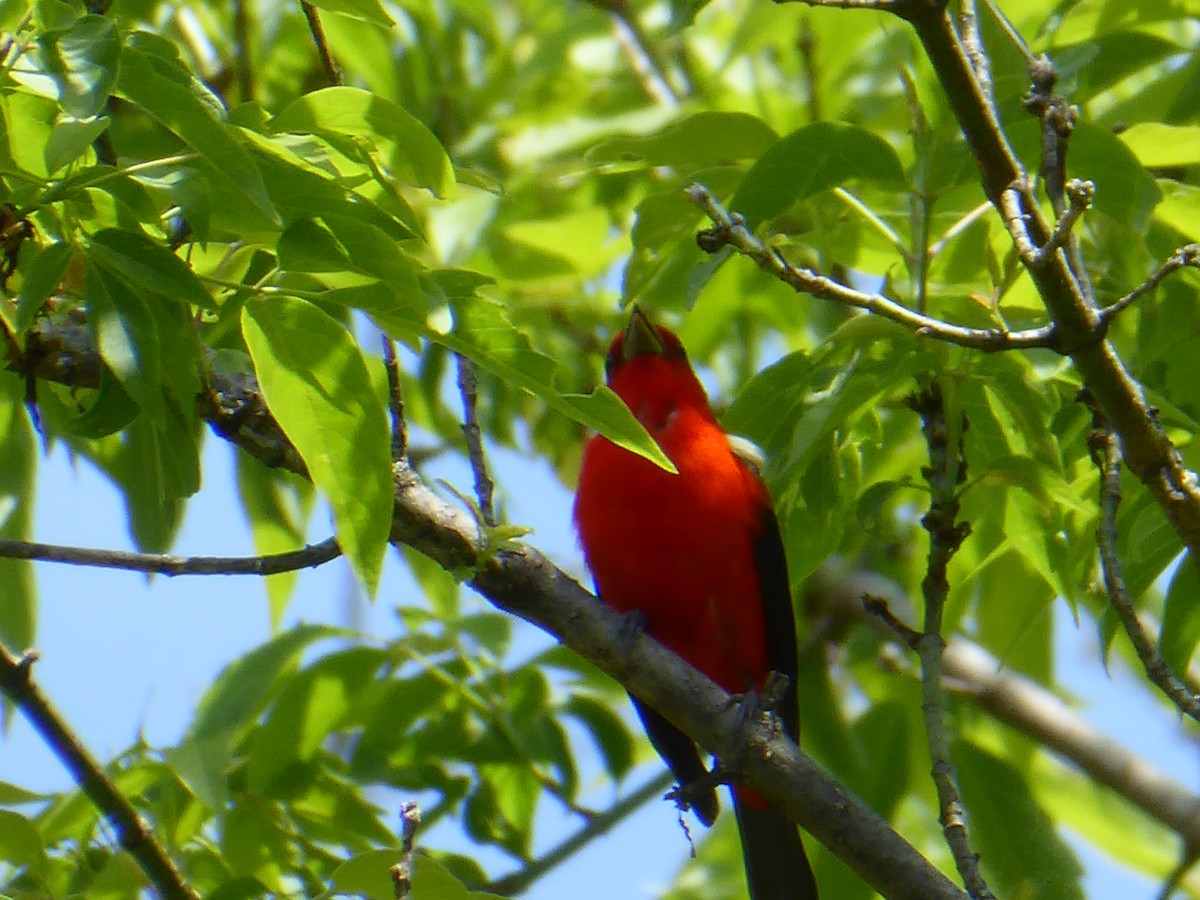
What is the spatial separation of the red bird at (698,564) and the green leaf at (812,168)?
2.01 m

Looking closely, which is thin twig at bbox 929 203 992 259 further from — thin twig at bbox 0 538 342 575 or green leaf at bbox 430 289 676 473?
thin twig at bbox 0 538 342 575

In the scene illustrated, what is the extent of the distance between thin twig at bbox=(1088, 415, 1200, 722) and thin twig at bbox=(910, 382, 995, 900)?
1.01ft

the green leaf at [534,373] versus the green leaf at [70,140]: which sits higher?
the green leaf at [70,140]

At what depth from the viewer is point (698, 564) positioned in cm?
510

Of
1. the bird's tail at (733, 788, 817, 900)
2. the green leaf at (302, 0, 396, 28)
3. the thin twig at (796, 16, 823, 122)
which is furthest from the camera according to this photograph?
the thin twig at (796, 16, 823, 122)

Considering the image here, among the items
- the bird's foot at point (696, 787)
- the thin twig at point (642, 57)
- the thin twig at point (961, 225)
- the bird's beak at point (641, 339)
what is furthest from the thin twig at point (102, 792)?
the thin twig at point (642, 57)

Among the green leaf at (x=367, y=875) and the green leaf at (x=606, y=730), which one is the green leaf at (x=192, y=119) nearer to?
the green leaf at (x=367, y=875)

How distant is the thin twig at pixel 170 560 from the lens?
8.63ft

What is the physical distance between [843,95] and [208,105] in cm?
353

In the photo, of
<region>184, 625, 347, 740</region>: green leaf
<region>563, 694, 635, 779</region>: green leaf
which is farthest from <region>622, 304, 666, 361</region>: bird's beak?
<region>184, 625, 347, 740</region>: green leaf

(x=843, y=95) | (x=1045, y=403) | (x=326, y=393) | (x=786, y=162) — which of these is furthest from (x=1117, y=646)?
(x=326, y=393)

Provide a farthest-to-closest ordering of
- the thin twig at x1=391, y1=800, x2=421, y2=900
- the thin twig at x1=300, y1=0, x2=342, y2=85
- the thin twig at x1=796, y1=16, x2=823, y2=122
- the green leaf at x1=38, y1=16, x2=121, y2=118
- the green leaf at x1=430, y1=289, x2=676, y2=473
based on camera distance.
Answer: the thin twig at x1=796, y1=16, x2=823, y2=122 → the thin twig at x1=300, y1=0, x2=342, y2=85 → the thin twig at x1=391, y1=800, x2=421, y2=900 → the green leaf at x1=430, y1=289, x2=676, y2=473 → the green leaf at x1=38, y1=16, x2=121, y2=118

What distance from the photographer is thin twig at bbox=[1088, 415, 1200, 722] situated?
2.88m

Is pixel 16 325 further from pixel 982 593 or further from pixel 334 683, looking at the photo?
pixel 982 593
